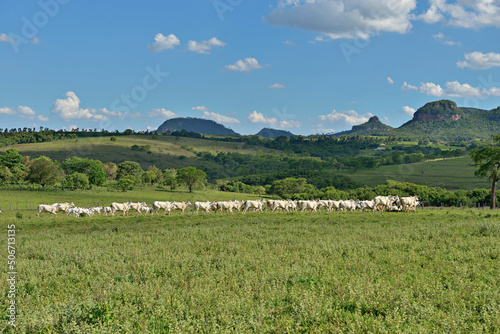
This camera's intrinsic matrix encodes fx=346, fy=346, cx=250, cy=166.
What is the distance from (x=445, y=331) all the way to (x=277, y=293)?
3.84m

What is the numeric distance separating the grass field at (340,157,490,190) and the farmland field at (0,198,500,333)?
12934cm

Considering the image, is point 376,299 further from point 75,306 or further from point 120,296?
point 75,306

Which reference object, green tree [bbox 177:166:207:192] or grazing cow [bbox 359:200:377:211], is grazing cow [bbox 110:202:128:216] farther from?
green tree [bbox 177:166:207:192]

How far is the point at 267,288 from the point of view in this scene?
30.9 feet

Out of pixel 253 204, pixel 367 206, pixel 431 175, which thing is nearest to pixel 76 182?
pixel 253 204

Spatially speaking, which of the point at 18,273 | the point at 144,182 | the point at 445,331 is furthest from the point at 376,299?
the point at 144,182

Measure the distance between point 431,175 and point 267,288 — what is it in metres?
166

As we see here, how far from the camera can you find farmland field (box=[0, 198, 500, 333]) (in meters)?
7.28

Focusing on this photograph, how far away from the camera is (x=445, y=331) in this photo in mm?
6727

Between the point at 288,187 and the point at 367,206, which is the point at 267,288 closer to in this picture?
the point at 367,206

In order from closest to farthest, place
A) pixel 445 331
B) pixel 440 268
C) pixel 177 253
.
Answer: pixel 445 331, pixel 440 268, pixel 177 253

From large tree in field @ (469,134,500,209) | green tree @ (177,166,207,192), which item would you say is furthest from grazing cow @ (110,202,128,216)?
green tree @ (177,166,207,192)

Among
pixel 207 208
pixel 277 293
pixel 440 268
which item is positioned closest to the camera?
pixel 277 293

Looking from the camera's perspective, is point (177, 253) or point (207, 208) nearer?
point (177, 253)
